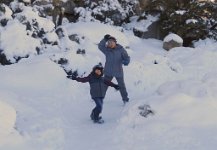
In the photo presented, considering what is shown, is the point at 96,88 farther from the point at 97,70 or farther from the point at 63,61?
the point at 63,61

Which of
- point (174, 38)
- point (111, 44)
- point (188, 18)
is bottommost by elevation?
point (174, 38)

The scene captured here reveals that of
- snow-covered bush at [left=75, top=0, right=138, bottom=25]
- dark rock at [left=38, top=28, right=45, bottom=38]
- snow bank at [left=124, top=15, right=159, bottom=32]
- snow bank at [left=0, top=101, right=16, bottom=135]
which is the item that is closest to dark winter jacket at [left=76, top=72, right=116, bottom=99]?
snow bank at [left=0, top=101, right=16, bottom=135]

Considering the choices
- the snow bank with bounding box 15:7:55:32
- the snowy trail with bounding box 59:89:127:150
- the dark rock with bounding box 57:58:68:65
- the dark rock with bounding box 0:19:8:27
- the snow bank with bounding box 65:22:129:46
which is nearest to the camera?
the snowy trail with bounding box 59:89:127:150

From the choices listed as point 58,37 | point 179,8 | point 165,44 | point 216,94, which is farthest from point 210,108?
point 179,8

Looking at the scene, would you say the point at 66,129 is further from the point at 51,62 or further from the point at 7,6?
the point at 7,6

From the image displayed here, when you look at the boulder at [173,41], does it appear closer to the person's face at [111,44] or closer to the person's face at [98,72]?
the person's face at [111,44]

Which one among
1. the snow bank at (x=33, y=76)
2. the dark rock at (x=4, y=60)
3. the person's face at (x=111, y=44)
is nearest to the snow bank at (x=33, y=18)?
the dark rock at (x=4, y=60)

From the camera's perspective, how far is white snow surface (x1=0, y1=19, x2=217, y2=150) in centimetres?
771

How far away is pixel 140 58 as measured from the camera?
50.0 ft

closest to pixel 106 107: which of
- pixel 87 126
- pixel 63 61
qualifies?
pixel 87 126

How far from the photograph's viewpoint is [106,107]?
10922 millimetres

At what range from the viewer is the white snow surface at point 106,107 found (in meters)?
7.71

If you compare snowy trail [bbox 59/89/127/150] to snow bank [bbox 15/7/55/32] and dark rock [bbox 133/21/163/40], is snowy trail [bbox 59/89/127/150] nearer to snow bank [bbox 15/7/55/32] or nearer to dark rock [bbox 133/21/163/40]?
snow bank [bbox 15/7/55/32]

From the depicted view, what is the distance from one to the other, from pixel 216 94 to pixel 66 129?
292cm
